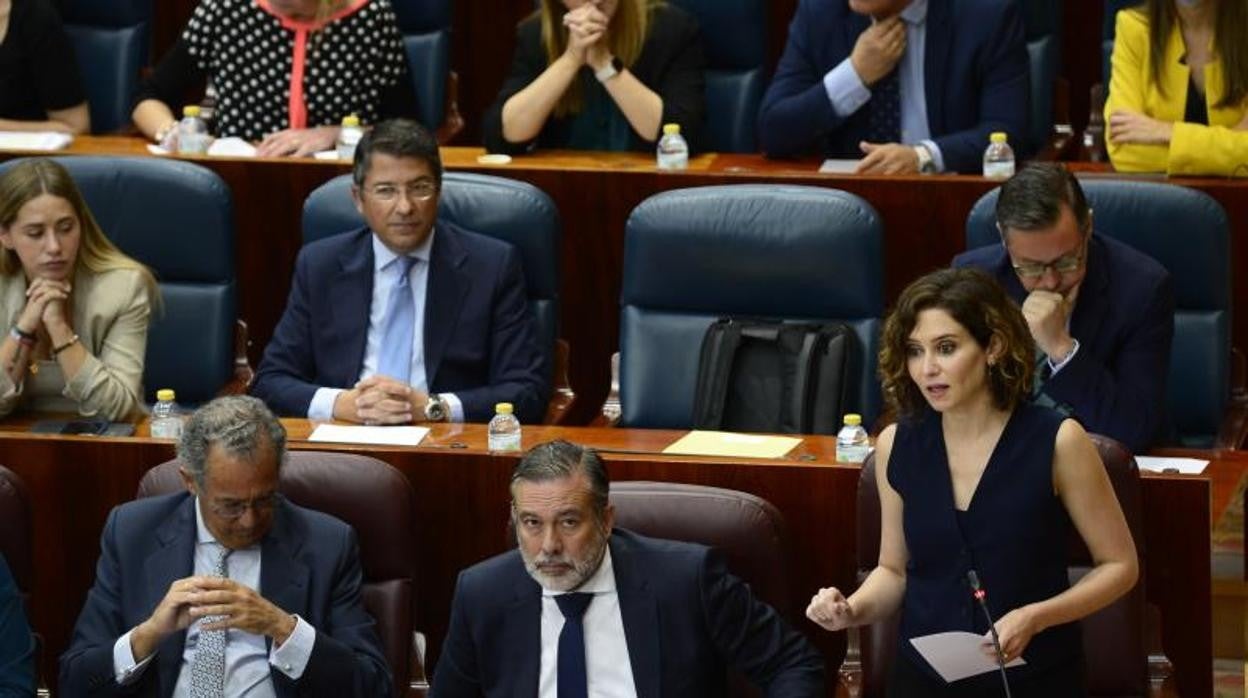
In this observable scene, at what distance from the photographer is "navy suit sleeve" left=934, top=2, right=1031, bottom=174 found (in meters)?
4.79

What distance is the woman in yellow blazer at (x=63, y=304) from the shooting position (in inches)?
163

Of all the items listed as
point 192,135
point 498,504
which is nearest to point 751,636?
point 498,504

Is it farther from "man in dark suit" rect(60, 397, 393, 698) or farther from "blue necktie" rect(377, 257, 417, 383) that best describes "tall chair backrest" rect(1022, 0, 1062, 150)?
"man in dark suit" rect(60, 397, 393, 698)

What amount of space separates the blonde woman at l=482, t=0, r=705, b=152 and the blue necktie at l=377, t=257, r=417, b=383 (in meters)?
0.67

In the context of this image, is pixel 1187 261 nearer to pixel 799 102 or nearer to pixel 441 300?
pixel 799 102

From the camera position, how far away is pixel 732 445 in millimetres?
3824

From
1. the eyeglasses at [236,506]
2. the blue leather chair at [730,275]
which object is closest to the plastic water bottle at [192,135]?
the blue leather chair at [730,275]

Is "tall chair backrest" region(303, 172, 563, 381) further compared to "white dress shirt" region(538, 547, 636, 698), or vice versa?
"tall chair backrest" region(303, 172, 563, 381)

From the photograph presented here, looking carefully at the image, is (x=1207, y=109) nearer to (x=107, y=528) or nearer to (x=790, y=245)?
(x=790, y=245)

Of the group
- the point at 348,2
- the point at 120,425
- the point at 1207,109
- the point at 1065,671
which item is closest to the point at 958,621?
the point at 1065,671

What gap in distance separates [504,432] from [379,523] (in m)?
0.29

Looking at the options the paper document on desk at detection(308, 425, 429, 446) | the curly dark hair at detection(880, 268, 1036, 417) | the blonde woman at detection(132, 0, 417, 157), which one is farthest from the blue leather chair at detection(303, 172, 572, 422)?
the curly dark hair at detection(880, 268, 1036, 417)

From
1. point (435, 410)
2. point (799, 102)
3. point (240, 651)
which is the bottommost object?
point (240, 651)

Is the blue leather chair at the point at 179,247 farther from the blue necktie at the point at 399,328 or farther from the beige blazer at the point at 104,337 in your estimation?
the blue necktie at the point at 399,328
